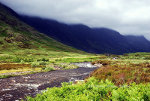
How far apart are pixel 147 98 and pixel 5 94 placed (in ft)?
61.9

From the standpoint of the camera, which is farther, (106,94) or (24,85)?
(24,85)

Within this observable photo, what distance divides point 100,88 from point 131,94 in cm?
257

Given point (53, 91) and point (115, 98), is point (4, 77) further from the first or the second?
point (115, 98)

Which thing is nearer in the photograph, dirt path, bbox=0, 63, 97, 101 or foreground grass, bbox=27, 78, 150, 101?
foreground grass, bbox=27, 78, 150, 101

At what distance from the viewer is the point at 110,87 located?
1175 cm

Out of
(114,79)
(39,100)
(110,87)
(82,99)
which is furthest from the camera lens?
(114,79)

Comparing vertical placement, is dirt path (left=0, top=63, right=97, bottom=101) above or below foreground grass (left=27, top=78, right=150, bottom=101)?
below

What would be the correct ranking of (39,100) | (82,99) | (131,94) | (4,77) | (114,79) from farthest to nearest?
(4,77) < (114,79) < (39,100) < (131,94) < (82,99)

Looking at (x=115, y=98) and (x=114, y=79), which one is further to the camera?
(x=114, y=79)

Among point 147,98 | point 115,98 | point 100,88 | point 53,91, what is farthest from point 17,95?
point 147,98

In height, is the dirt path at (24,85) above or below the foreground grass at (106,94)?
below

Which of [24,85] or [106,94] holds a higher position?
[106,94]

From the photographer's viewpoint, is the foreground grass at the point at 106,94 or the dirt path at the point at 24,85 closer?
the foreground grass at the point at 106,94

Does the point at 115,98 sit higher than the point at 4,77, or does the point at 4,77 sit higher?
the point at 115,98
